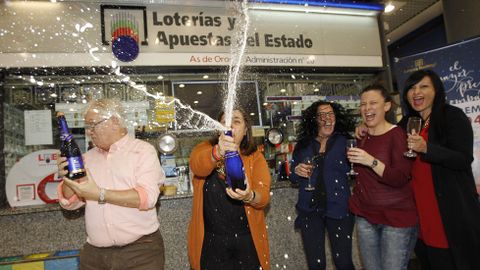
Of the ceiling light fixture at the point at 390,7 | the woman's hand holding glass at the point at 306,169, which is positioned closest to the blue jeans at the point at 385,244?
the woman's hand holding glass at the point at 306,169

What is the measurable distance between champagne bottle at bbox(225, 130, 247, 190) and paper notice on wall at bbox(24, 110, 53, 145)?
131 inches

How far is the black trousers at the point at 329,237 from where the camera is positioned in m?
2.95

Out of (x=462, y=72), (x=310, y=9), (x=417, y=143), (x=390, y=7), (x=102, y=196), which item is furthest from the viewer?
(x=390, y=7)

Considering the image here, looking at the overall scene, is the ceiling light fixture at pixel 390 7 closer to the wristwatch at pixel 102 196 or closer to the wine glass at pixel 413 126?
the wine glass at pixel 413 126

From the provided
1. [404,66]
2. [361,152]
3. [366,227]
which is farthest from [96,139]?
[404,66]

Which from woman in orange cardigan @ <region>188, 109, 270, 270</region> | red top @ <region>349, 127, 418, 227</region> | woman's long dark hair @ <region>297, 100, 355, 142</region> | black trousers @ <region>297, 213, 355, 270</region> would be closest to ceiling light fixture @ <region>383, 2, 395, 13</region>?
woman's long dark hair @ <region>297, 100, 355, 142</region>

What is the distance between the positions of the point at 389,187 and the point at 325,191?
63 centimetres

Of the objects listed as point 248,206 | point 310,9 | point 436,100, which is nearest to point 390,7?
point 310,9

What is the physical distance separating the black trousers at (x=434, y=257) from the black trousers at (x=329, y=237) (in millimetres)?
542

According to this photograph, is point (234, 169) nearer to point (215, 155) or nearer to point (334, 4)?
point (215, 155)

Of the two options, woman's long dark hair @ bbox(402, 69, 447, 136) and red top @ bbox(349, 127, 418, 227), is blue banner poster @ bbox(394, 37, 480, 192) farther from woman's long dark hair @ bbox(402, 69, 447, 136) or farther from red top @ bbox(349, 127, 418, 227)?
red top @ bbox(349, 127, 418, 227)

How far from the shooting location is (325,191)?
3.06 metres

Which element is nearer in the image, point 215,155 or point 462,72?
point 215,155

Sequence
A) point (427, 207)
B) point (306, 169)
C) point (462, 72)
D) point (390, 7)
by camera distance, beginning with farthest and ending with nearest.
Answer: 1. point (390, 7)
2. point (462, 72)
3. point (306, 169)
4. point (427, 207)
